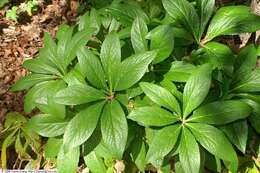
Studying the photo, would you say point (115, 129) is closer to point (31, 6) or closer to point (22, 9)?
point (31, 6)

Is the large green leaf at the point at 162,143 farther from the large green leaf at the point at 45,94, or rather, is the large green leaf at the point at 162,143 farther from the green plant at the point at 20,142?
the green plant at the point at 20,142

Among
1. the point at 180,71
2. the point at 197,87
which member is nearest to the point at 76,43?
the point at 180,71

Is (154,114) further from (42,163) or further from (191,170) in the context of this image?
(42,163)

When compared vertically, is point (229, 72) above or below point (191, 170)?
above

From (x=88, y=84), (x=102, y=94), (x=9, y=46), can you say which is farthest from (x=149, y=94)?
(x=9, y=46)

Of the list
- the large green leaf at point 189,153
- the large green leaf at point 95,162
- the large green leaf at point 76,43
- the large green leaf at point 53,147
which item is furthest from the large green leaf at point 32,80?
the large green leaf at point 189,153

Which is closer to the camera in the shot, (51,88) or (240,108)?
(240,108)

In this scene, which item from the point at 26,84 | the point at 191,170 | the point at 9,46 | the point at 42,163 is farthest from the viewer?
the point at 9,46
